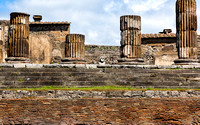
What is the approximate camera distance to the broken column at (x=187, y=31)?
11781 millimetres

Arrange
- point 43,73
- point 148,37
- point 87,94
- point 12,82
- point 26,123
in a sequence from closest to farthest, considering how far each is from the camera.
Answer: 1. point 26,123
2. point 87,94
3. point 12,82
4. point 43,73
5. point 148,37

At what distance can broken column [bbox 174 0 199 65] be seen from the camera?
1178 cm

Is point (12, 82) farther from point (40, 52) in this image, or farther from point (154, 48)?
point (154, 48)

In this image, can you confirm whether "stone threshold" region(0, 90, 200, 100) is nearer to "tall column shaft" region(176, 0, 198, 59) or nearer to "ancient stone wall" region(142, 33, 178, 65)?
"tall column shaft" region(176, 0, 198, 59)

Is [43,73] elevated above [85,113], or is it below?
above

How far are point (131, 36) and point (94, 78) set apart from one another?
3961 mm

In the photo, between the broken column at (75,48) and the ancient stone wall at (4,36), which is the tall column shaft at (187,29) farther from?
the ancient stone wall at (4,36)

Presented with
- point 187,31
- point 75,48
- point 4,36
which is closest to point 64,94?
point 75,48

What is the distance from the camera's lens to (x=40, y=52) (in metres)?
17.7

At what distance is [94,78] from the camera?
350 inches

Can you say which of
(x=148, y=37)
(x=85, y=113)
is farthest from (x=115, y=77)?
(x=148, y=37)

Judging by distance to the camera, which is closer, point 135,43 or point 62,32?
point 135,43

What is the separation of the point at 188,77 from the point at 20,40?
7.01 metres

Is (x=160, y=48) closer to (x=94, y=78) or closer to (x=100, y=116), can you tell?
(x=94, y=78)
